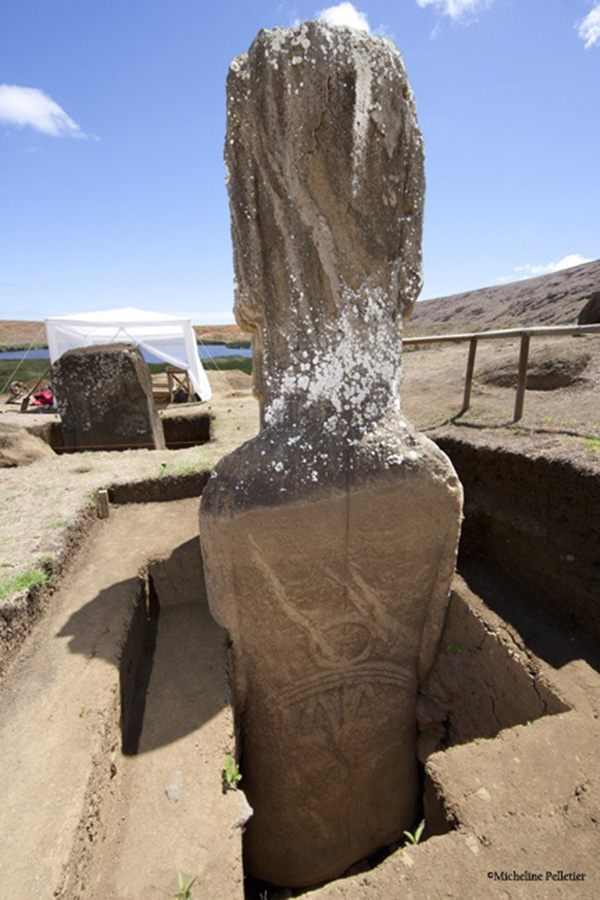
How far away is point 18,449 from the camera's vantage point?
465 cm

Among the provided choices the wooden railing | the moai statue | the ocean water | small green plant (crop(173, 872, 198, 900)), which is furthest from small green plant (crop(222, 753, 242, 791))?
the ocean water

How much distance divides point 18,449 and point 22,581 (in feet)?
9.26

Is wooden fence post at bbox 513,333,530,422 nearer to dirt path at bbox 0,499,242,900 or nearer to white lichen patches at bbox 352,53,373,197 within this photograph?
white lichen patches at bbox 352,53,373,197

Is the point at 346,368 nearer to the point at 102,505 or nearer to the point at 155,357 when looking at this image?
the point at 102,505

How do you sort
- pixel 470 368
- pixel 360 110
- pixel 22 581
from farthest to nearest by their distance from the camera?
pixel 470 368 < pixel 22 581 < pixel 360 110

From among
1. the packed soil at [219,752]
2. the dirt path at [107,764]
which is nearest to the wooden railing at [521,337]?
the packed soil at [219,752]

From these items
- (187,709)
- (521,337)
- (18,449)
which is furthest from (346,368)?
(18,449)

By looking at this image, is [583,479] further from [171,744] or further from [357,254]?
[171,744]

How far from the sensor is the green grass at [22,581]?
2.14 metres

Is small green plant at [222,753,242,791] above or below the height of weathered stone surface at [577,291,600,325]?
below

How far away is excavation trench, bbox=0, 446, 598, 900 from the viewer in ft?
4.76

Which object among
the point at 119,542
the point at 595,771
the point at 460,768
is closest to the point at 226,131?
the point at 119,542

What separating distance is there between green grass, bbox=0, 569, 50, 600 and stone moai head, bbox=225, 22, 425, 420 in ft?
4.27

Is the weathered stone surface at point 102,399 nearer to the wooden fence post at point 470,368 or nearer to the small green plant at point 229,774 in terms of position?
the wooden fence post at point 470,368
